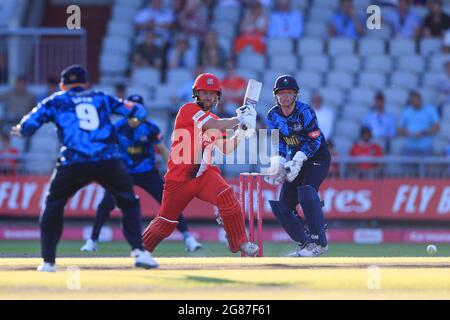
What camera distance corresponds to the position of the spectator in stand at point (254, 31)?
2314cm

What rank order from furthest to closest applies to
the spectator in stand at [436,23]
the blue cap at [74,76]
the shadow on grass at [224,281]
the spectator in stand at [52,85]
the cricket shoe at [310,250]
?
the spectator in stand at [436,23]
the spectator in stand at [52,85]
the cricket shoe at [310,250]
the blue cap at [74,76]
the shadow on grass at [224,281]

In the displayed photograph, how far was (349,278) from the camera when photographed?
442 inches

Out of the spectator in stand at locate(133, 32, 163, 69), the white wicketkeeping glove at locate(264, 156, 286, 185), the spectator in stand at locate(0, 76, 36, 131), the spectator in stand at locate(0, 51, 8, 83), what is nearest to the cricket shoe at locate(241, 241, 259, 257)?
the white wicketkeeping glove at locate(264, 156, 286, 185)

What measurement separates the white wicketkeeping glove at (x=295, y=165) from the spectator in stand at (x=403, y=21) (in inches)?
394

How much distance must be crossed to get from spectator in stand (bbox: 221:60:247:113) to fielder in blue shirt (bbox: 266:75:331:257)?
7.21 m

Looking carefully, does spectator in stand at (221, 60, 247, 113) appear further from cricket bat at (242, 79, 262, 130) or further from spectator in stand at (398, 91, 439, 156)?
cricket bat at (242, 79, 262, 130)

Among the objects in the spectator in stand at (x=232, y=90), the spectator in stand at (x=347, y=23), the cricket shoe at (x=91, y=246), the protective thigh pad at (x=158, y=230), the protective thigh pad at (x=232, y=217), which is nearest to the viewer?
the protective thigh pad at (x=232, y=217)

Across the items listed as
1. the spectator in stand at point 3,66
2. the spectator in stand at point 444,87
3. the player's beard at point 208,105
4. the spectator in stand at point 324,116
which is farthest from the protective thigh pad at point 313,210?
the spectator in stand at point 3,66

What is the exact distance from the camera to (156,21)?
23.5m

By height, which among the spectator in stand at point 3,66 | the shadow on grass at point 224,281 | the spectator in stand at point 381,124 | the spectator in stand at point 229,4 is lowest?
the shadow on grass at point 224,281

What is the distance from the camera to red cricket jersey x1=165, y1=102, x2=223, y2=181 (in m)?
13.2

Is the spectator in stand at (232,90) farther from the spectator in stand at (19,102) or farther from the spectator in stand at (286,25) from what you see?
the spectator in stand at (19,102)

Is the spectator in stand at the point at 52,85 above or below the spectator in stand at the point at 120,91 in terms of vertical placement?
above
